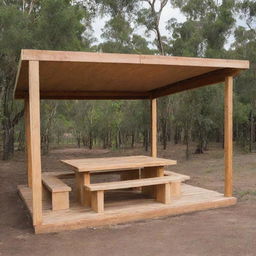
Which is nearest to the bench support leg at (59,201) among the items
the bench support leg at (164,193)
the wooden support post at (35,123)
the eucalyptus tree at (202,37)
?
the wooden support post at (35,123)

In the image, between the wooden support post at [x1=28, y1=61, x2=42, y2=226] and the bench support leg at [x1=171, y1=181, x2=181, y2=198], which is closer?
the wooden support post at [x1=28, y1=61, x2=42, y2=226]

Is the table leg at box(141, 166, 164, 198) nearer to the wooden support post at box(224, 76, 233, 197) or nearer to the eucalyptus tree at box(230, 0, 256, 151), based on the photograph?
the wooden support post at box(224, 76, 233, 197)

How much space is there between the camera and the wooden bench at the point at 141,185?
186 inches

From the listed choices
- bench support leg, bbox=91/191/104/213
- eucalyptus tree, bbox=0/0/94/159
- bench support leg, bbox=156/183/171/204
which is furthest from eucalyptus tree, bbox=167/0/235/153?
bench support leg, bbox=91/191/104/213

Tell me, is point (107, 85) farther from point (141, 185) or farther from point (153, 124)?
point (141, 185)

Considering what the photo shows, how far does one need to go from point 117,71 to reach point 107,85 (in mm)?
1660

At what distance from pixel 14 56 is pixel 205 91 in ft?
25.8

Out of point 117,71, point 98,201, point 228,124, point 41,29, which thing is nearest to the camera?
point 98,201

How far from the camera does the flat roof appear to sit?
4.17 m

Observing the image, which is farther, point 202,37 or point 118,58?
point 202,37

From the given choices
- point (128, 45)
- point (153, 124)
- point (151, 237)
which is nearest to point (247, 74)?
point (128, 45)

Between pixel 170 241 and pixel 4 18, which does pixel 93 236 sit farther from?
pixel 4 18

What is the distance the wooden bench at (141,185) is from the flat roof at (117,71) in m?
1.86

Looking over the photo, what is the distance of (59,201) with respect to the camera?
4898 millimetres
